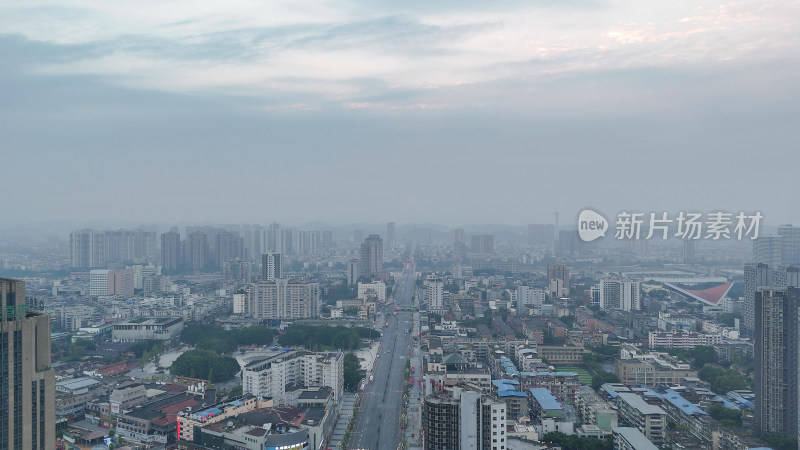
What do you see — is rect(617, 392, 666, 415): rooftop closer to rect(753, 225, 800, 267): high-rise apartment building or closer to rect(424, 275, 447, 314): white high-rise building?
rect(753, 225, 800, 267): high-rise apartment building

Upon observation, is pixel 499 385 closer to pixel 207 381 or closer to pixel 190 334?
pixel 207 381

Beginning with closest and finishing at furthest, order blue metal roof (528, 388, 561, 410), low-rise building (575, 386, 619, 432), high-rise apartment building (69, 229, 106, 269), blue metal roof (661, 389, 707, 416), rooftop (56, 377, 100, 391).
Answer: low-rise building (575, 386, 619, 432) → blue metal roof (661, 389, 707, 416) → blue metal roof (528, 388, 561, 410) → rooftop (56, 377, 100, 391) → high-rise apartment building (69, 229, 106, 269)

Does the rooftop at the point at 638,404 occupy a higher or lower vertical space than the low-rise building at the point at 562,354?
higher

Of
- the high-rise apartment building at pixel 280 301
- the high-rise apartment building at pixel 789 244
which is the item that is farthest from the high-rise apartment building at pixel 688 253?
the high-rise apartment building at pixel 280 301

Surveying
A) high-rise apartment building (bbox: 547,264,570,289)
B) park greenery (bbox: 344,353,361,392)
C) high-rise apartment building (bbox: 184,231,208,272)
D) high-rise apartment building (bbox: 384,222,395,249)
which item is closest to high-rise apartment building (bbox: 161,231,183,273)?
high-rise apartment building (bbox: 184,231,208,272)

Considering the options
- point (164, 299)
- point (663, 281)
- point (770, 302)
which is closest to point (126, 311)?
point (164, 299)

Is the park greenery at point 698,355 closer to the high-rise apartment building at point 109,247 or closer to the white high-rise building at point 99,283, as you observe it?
the white high-rise building at point 99,283

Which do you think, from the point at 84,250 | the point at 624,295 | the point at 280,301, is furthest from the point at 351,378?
the point at 84,250
